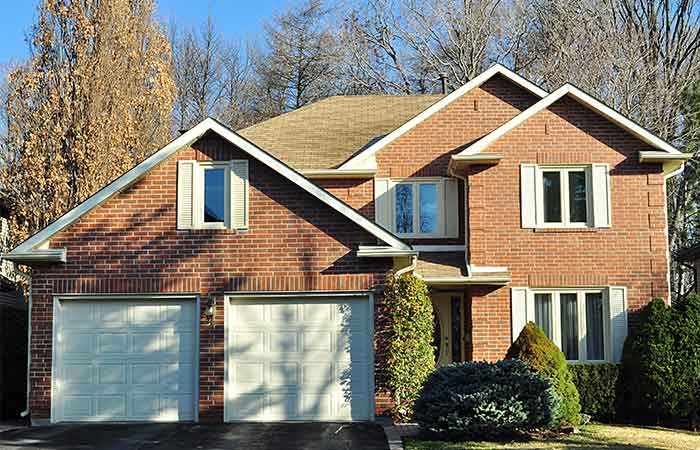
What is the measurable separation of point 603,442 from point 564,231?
18.1 feet

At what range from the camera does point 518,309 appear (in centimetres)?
1834

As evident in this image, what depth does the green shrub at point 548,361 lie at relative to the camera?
15898mm

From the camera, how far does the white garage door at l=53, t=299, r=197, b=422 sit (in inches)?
645

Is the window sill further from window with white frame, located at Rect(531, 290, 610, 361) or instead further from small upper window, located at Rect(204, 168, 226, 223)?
small upper window, located at Rect(204, 168, 226, 223)

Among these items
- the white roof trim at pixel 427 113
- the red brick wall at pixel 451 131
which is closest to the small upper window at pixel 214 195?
the white roof trim at pixel 427 113

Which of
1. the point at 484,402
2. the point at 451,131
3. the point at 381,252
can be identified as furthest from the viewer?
the point at 451,131

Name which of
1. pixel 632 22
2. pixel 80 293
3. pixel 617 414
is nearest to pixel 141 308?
pixel 80 293

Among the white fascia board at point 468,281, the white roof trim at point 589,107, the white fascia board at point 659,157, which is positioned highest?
the white roof trim at point 589,107

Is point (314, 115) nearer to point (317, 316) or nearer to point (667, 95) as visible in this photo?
point (317, 316)

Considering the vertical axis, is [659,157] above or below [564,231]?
above

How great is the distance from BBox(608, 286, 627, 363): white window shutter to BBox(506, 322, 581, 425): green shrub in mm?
1631

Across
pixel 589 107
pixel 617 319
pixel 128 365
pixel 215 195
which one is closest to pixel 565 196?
pixel 589 107

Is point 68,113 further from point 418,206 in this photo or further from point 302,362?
point 302,362

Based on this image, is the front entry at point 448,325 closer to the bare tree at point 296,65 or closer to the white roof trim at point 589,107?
the white roof trim at point 589,107
